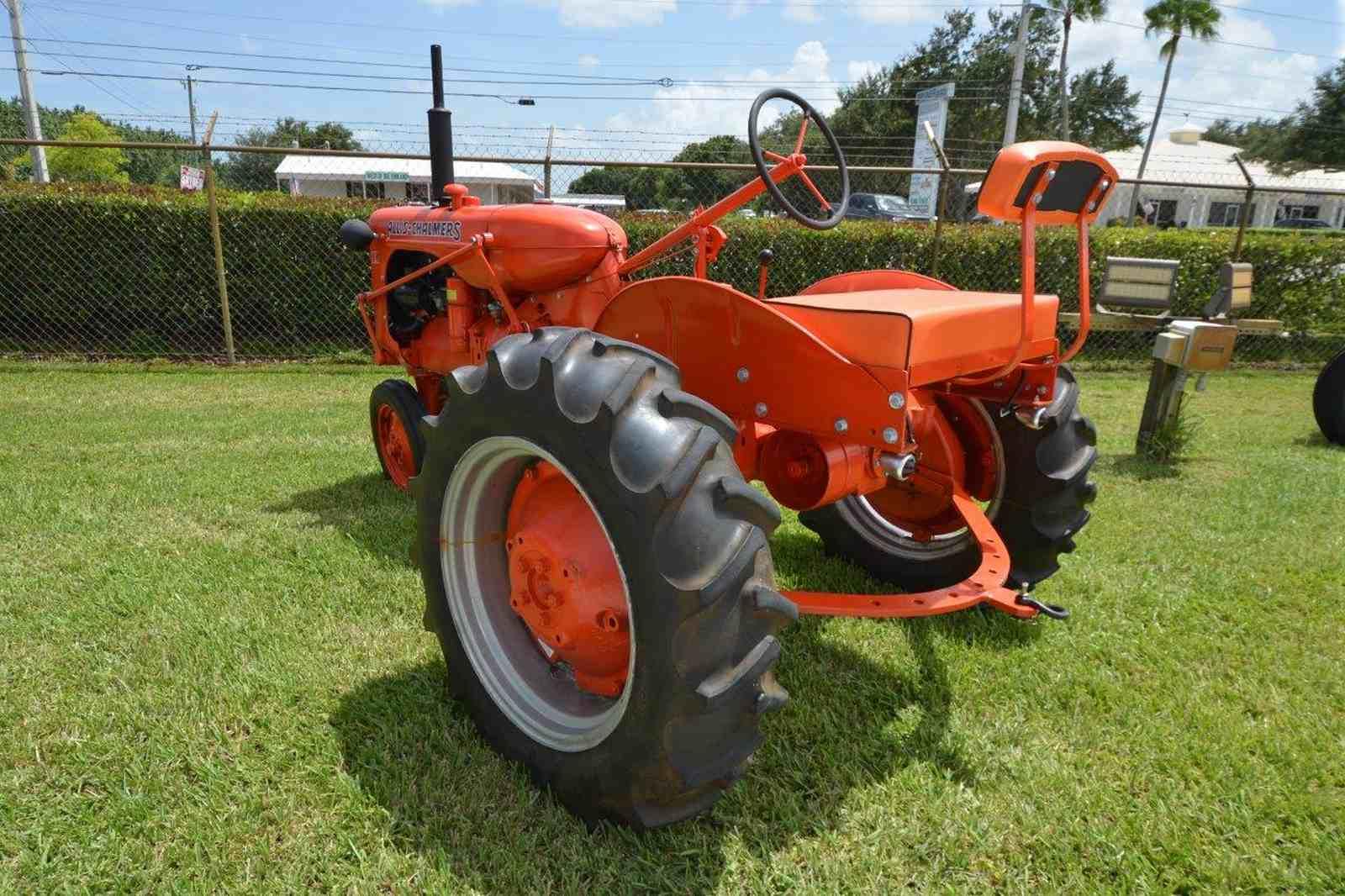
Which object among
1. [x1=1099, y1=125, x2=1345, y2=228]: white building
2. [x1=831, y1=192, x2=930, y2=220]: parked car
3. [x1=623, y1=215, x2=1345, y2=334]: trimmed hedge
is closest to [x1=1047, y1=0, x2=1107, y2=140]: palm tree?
[x1=1099, y1=125, x2=1345, y2=228]: white building

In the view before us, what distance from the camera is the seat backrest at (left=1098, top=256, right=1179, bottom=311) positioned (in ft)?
15.8

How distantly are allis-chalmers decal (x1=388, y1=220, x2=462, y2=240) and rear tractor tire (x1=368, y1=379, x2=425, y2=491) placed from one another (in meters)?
0.70

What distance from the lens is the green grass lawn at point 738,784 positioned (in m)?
1.78

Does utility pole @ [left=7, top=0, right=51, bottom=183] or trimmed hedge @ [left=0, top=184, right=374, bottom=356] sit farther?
utility pole @ [left=7, top=0, right=51, bottom=183]

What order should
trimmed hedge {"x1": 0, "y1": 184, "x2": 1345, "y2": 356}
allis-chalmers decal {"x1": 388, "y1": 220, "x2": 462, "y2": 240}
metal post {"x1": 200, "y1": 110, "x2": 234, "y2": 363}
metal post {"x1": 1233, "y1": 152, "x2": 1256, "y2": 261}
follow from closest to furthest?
allis-chalmers decal {"x1": 388, "y1": 220, "x2": 462, "y2": 240} < metal post {"x1": 200, "y1": 110, "x2": 234, "y2": 363} < trimmed hedge {"x1": 0, "y1": 184, "x2": 1345, "y2": 356} < metal post {"x1": 1233, "y1": 152, "x2": 1256, "y2": 261}

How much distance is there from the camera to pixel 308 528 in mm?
3574

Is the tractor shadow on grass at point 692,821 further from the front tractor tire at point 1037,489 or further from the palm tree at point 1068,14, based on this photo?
the palm tree at point 1068,14

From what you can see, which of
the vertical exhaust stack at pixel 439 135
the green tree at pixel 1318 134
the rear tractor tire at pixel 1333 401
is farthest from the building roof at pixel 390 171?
the green tree at pixel 1318 134

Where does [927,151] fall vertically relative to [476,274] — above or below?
above

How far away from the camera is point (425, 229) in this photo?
12.5 ft

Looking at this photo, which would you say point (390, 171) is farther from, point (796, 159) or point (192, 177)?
point (796, 159)

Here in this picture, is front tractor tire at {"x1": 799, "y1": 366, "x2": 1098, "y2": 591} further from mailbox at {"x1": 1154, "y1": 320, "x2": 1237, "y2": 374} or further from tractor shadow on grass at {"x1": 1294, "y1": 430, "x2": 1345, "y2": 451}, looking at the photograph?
tractor shadow on grass at {"x1": 1294, "y1": 430, "x2": 1345, "y2": 451}

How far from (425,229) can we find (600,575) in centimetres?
246

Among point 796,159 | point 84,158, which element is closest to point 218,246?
point 796,159
